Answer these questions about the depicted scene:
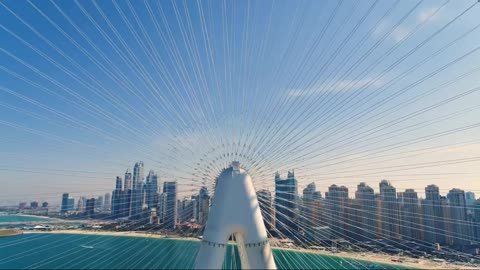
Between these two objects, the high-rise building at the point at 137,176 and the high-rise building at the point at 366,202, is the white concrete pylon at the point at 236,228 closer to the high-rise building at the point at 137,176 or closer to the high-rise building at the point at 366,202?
the high-rise building at the point at 366,202

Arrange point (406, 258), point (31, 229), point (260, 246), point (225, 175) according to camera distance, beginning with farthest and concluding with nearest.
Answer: point (31, 229)
point (406, 258)
point (225, 175)
point (260, 246)

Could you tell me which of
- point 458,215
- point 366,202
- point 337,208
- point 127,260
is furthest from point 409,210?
point 127,260

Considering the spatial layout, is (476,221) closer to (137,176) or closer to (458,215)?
(458,215)

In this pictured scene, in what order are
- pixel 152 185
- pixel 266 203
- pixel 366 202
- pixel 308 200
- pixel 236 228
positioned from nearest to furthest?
pixel 236 228 < pixel 266 203 < pixel 152 185 < pixel 308 200 < pixel 366 202

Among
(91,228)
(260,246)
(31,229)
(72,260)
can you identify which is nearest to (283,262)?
(72,260)

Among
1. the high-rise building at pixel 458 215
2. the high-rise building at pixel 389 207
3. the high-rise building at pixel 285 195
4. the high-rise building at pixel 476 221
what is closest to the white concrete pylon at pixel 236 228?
the high-rise building at pixel 285 195

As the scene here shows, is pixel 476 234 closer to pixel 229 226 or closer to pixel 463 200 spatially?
pixel 463 200

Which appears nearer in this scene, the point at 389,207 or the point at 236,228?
the point at 236,228
